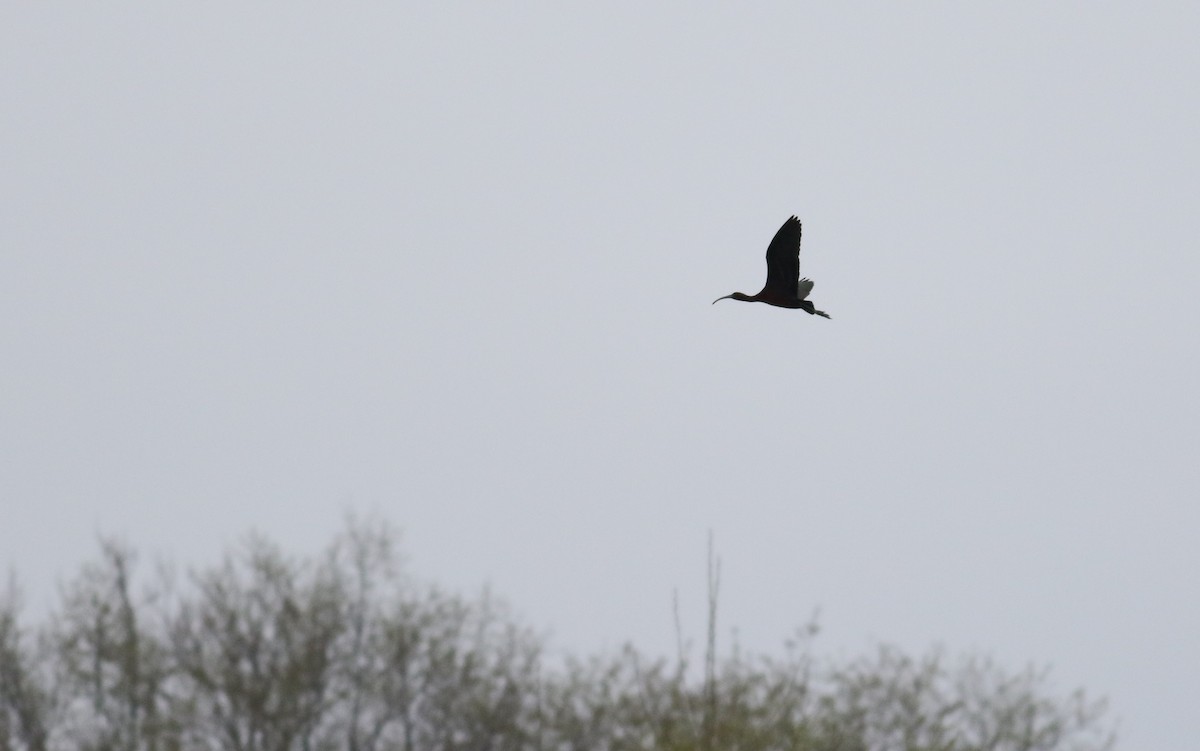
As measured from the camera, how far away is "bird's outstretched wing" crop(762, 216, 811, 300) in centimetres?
1408

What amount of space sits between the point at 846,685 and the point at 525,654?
474cm

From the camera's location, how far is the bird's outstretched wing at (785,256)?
1408 cm

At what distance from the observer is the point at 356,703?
2297 cm

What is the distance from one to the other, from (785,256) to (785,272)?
7.7 inches

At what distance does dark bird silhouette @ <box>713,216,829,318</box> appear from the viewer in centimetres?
1409

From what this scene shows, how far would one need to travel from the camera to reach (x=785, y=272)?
1424cm

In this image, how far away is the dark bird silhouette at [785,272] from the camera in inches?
555

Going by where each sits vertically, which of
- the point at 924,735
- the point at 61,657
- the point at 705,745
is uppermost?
the point at 61,657

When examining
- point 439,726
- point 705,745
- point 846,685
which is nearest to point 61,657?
point 439,726

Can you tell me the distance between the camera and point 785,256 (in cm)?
1410

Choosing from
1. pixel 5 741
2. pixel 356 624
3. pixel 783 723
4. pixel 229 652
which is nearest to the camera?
pixel 783 723

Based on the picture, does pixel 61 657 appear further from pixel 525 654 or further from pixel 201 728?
pixel 525 654

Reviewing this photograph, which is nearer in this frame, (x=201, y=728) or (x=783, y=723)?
(x=783, y=723)

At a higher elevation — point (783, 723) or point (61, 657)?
point (61, 657)
